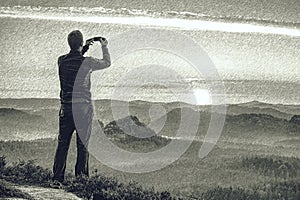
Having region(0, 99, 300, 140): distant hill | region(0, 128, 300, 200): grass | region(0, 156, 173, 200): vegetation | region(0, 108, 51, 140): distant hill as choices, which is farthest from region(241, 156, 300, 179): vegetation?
region(0, 108, 51, 140): distant hill

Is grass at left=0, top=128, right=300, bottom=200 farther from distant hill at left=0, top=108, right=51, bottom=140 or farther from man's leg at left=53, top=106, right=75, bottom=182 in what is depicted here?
distant hill at left=0, top=108, right=51, bottom=140

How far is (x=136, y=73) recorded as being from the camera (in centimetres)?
1077

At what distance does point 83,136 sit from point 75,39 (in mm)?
1394

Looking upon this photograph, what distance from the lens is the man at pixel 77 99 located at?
932cm

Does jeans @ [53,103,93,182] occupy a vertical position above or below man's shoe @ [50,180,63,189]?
above

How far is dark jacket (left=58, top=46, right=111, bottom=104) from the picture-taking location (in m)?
9.31

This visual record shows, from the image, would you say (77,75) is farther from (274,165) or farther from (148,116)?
(274,165)

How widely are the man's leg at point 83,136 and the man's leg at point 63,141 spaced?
0.17 m

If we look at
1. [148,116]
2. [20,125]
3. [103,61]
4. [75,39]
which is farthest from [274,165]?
[20,125]

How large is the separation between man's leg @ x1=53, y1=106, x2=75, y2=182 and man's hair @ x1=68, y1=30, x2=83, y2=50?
901 millimetres

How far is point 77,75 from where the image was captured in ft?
30.8

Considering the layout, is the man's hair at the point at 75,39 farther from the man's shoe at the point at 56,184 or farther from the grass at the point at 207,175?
the man's shoe at the point at 56,184

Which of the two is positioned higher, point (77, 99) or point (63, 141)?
point (77, 99)

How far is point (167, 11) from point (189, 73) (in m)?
1.52
